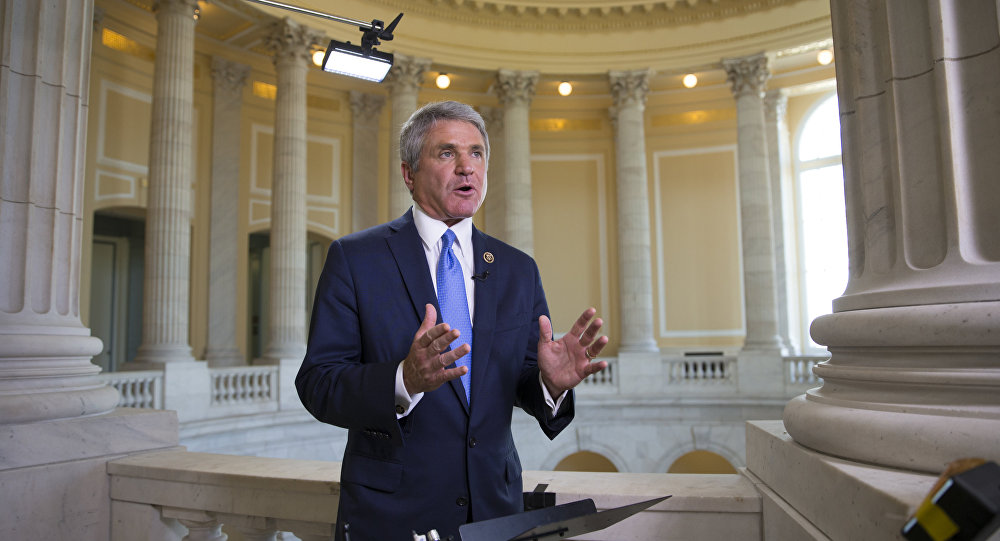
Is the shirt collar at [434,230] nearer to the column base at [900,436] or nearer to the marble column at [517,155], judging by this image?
the column base at [900,436]

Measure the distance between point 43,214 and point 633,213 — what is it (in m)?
14.5

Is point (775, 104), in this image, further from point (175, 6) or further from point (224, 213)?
point (175, 6)

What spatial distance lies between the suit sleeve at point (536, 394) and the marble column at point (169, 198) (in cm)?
1095

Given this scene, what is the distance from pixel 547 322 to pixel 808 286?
732 inches

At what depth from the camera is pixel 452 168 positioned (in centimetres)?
225

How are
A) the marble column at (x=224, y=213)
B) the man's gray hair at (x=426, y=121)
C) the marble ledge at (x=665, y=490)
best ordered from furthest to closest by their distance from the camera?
1. the marble column at (x=224, y=213)
2. the marble ledge at (x=665, y=490)
3. the man's gray hair at (x=426, y=121)

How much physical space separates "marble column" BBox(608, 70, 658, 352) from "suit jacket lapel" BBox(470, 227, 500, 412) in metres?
14.8

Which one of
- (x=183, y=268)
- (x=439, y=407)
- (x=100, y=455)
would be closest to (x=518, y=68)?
(x=183, y=268)

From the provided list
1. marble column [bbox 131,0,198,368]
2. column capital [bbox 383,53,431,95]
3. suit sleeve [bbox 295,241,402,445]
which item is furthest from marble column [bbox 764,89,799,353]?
suit sleeve [bbox 295,241,402,445]

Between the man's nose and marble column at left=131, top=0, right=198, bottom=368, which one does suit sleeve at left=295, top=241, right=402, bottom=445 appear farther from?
marble column at left=131, top=0, right=198, bottom=368

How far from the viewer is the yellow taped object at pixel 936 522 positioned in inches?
43.1

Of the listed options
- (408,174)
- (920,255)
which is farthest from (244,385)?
(920,255)

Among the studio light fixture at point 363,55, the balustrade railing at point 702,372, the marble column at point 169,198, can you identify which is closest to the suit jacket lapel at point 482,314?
the studio light fixture at point 363,55

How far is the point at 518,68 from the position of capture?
1764 cm
